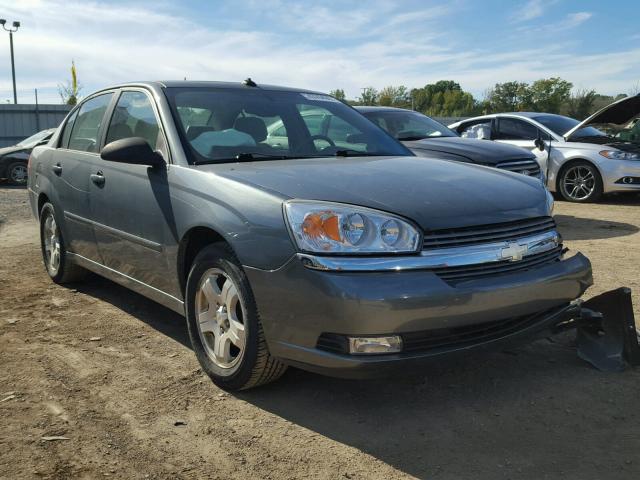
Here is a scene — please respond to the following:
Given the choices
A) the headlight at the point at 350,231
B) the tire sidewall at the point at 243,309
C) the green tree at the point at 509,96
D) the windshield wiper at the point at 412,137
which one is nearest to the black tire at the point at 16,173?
the windshield wiper at the point at 412,137

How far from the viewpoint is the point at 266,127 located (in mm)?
4141

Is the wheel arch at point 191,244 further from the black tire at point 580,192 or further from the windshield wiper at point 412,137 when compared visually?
the black tire at point 580,192

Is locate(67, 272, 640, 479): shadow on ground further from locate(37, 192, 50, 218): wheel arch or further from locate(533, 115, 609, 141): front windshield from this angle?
locate(533, 115, 609, 141): front windshield

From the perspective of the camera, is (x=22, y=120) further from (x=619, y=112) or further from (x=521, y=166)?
(x=619, y=112)

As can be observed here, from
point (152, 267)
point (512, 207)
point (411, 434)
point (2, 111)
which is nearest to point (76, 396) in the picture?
point (152, 267)

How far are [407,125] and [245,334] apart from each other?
6.20 m

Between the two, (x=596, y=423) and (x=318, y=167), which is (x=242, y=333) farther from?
(x=596, y=423)

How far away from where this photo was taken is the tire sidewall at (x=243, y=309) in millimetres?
3090

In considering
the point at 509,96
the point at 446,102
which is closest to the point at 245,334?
the point at 509,96

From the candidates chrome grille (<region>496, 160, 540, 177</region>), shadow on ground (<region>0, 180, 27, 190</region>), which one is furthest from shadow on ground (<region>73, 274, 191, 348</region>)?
shadow on ground (<region>0, 180, 27, 190</region>)

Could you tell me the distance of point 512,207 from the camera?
3.24 meters

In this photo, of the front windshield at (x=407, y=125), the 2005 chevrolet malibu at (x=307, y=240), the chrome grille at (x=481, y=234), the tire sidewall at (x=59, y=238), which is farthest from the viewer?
the front windshield at (x=407, y=125)

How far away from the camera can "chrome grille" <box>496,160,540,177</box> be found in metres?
7.48

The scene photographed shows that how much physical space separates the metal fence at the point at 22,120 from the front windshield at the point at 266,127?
2163cm
